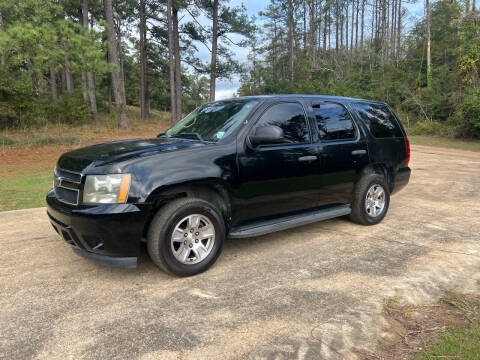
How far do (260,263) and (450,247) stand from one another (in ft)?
7.77

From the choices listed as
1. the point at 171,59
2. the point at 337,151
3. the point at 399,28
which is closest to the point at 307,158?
the point at 337,151

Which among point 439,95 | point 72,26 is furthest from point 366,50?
point 72,26

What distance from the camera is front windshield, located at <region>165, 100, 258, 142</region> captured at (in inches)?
157

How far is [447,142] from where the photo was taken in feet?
66.8

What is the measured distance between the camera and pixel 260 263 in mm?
3840

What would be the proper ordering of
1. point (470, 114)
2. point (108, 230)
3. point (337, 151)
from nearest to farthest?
point (108, 230) < point (337, 151) < point (470, 114)

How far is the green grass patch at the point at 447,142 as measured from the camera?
59.8 feet

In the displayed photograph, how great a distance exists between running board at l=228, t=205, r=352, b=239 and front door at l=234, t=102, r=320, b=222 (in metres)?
0.09

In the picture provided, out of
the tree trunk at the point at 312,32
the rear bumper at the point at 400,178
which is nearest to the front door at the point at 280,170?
the rear bumper at the point at 400,178

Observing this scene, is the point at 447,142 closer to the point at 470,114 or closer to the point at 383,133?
the point at 470,114

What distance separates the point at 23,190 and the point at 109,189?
20.6 feet

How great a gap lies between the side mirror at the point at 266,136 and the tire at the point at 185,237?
2.89 feet

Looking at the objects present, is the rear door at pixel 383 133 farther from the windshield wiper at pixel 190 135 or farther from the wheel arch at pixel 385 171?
the windshield wiper at pixel 190 135

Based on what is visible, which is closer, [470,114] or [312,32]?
[470,114]
